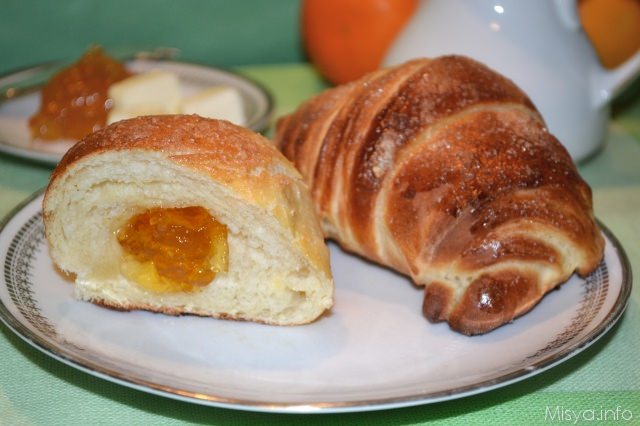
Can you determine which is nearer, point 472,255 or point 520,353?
point 520,353

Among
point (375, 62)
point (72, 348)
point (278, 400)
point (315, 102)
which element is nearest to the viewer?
point (278, 400)

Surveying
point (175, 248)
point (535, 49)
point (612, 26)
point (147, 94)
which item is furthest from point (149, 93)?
point (612, 26)

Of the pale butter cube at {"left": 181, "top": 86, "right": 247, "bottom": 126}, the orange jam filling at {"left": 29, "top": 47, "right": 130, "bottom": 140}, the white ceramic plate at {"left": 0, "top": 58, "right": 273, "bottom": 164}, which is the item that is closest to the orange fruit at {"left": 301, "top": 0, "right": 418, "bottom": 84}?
the white ceramic plate at {"left": 0, "top": 58, "right": 273, "bottom": 164}

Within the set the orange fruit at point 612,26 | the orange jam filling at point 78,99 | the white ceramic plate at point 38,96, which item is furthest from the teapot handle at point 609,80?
the orange jam filling at point 78,99

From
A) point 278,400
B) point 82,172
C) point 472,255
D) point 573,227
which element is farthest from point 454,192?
point 82,172

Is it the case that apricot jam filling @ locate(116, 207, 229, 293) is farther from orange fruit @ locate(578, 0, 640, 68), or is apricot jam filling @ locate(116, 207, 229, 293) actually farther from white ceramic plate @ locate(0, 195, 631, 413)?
orange fruit @ locate(578, 0, 640, 68)

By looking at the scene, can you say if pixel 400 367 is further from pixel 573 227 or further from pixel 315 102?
pixel 315 102

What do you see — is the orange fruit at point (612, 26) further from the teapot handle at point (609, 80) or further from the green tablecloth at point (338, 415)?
the green tablecloth at point (338, 415)
